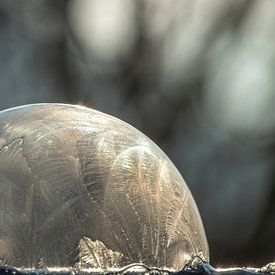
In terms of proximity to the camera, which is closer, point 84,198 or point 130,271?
point 130,271

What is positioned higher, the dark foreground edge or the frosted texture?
the frosted texture

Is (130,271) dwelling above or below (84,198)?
below

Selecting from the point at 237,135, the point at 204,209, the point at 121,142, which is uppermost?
the point at 121,142

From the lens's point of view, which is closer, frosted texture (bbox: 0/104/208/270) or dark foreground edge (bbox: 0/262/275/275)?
dark foreground edge (bbox: 0/262/275/275)

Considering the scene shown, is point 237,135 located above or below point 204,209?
above

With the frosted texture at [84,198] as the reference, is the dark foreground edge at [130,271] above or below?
below

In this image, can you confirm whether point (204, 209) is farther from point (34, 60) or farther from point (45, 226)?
point (45, 226)

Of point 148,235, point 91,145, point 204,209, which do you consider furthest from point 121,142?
point 204,209

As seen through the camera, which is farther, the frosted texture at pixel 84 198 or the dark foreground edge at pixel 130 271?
the frosted texture at pixel 84 198
